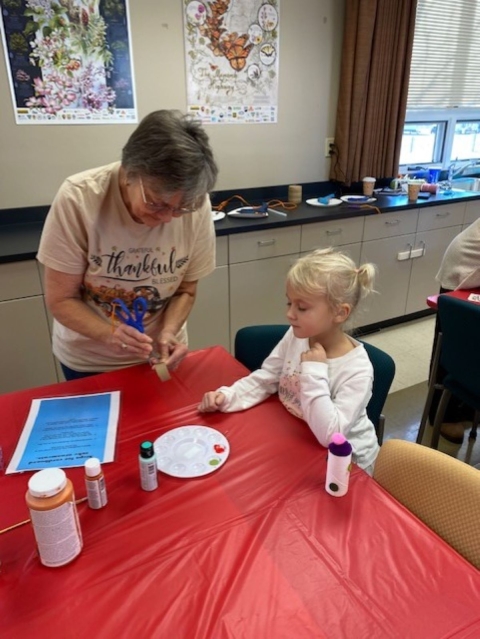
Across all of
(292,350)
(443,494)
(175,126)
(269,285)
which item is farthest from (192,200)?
(269,285)

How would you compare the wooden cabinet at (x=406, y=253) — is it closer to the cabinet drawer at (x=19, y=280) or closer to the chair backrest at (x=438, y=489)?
the cabinet drawer at (x=19, y=280)

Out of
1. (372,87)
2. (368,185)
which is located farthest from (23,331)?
(372,87)

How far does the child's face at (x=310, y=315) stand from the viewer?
1158 mm

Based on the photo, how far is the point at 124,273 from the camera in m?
1.26

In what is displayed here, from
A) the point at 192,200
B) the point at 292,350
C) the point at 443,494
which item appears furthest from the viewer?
the point at 292,350

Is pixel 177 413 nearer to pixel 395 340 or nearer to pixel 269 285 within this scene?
pixel 269 285

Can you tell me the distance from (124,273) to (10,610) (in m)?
0.80

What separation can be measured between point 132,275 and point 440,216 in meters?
2.82

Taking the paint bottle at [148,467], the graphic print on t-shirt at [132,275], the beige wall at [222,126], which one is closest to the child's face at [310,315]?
the graphic print on t-shirt at [132,275]

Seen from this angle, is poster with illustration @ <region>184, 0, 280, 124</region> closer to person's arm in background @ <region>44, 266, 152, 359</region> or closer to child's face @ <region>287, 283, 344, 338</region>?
person's arm in background @ <region>44, 266, 152, 359</region>

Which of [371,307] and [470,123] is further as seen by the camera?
[470,123]

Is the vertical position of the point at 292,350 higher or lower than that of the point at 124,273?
lower

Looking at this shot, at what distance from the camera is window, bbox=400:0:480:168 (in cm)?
344

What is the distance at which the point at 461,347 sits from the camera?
1.65m
